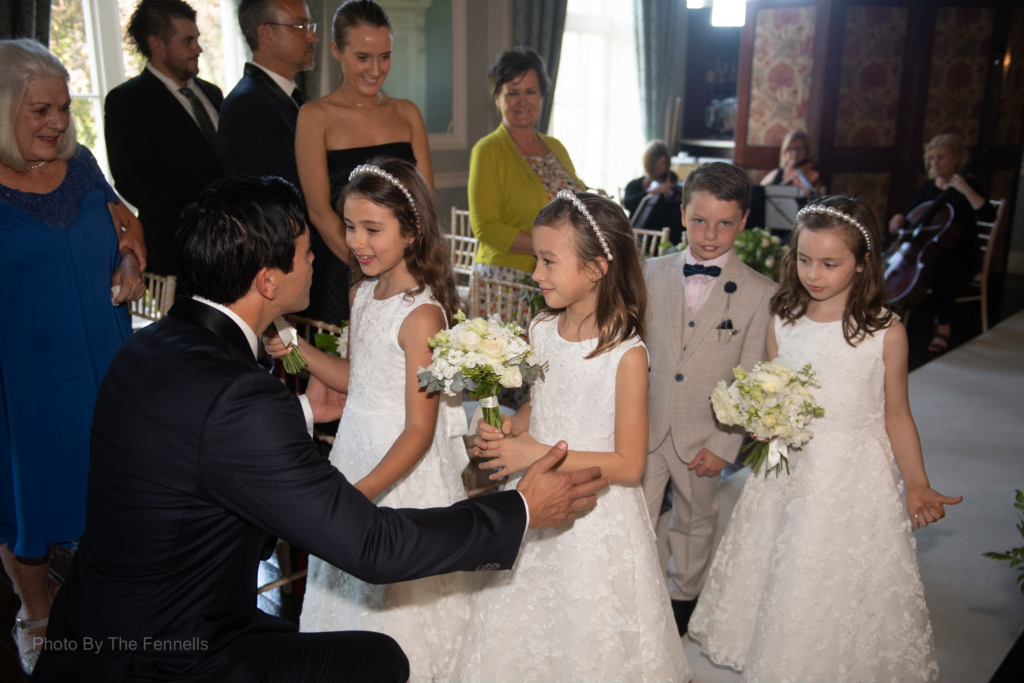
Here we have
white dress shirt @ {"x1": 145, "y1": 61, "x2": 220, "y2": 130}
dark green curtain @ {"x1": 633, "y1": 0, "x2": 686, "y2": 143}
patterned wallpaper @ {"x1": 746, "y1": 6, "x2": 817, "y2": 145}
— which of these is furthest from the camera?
dark green curtain @ {"x1": 633, "y1": 0, "x2": 686, "y2": 143}

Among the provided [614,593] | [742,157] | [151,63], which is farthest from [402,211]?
[742,157]

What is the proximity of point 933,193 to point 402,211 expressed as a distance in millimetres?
6296

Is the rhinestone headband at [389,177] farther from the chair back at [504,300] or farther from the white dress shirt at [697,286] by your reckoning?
the white dress shirt at [697,286]

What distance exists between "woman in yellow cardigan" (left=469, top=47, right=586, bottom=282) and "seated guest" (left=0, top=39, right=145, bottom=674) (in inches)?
60.8

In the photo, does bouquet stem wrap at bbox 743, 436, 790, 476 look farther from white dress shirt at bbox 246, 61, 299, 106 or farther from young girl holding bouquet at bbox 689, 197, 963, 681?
white dress shirt at bbox 246, 61, 299, 106

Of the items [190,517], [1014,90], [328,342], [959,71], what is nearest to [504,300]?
[328,342]

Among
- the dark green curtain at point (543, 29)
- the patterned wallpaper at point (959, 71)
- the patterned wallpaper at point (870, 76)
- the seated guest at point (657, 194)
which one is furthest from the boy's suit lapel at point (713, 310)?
the patterned wallpaper at point (959, 71)

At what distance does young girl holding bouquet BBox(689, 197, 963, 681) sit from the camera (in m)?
2.29

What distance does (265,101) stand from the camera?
10.6 feet

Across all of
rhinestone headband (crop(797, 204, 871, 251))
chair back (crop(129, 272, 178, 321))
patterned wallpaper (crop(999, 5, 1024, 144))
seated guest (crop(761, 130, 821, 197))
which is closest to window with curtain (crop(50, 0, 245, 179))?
chair back (crop(129, 272, 178, 321))

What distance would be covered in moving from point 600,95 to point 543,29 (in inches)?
85.6

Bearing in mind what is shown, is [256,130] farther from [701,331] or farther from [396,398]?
[701,331]

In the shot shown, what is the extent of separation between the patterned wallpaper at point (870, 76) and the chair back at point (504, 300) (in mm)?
6339

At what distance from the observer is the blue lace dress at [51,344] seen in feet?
8.30
